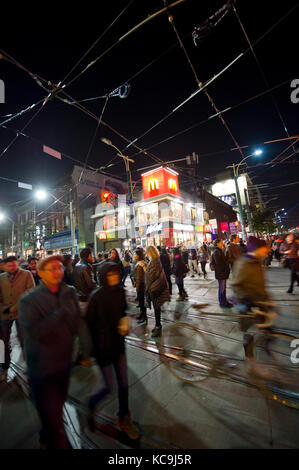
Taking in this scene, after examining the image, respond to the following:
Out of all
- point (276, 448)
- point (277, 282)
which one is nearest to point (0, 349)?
point (276, 448)

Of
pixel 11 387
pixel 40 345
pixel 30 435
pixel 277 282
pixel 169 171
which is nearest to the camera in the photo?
pixel 40 345

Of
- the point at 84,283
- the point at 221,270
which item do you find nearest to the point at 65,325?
the point at 84,283

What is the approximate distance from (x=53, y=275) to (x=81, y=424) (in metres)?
2.10

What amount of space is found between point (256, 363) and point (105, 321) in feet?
9.00

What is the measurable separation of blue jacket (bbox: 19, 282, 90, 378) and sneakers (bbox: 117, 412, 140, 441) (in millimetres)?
1061

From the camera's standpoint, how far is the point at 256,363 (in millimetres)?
3266

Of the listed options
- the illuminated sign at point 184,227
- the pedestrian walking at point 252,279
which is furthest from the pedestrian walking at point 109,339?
the illuminated sign at point 184,227

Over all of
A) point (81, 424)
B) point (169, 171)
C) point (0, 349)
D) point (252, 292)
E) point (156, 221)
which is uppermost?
point (169, 171)

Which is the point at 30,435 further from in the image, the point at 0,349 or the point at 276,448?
the point at 276,448

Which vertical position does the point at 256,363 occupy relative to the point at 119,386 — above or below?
below

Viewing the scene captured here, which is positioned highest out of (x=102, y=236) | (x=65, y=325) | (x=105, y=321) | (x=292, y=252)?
(x=102, y=236)

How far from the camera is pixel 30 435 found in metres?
2.36

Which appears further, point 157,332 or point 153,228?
point 153,228

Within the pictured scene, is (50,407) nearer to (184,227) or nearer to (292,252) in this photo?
(292,252)
